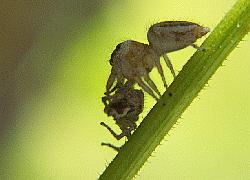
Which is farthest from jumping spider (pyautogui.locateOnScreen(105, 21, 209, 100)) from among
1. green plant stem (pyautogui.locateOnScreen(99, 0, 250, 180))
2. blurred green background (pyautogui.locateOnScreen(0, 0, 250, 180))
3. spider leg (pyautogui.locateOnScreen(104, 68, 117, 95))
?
blurred green background (pyautogui.locateOnScreen(0, 0, 250, 180))

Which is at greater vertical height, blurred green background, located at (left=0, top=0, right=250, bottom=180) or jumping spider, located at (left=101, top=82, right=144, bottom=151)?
blurred green background, located at (left=0, top=0, right=250, bottom=180)

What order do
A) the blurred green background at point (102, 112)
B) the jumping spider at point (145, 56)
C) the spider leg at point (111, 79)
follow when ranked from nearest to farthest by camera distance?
the jumping spider at point (145, 56), the spider leg at point (111, 79), the blurred green background at point (102, 112)

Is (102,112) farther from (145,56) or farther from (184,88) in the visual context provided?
(184,88)

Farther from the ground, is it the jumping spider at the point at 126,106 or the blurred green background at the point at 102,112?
the blurred green background at the point at 102,112

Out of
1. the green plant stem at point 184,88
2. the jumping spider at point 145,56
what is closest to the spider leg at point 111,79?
the jumping spider at point 145,56

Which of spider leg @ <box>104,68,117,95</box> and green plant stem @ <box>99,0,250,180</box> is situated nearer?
green plant stem @ <box>99,0,250,180</box>

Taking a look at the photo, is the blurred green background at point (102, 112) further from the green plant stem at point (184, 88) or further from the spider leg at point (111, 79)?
the green plant stem at point (184, 88)

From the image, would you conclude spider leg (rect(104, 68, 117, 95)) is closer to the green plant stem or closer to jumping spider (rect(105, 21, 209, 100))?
jumping spider (rect(105, 21, 209, 100))
